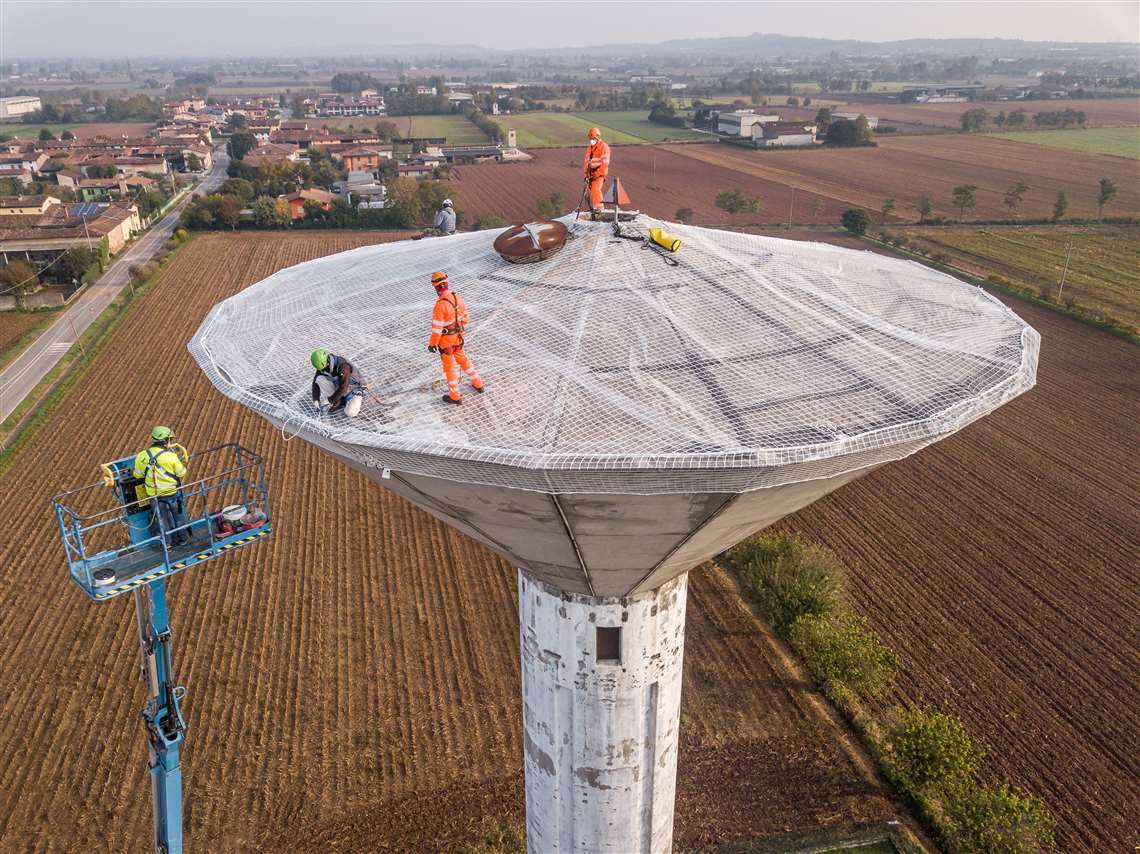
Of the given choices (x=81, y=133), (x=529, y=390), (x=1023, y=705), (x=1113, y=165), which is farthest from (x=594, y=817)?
(x=81, y=133)

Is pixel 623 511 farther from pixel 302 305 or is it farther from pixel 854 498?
pixel 854 498

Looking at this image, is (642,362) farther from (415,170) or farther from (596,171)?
(415,170)

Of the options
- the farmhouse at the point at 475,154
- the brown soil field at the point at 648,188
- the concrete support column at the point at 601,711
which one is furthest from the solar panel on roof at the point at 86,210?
the concrete support column at the point at 601,711

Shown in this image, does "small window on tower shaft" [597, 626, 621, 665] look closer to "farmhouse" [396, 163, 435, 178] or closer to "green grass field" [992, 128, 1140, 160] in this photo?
"farmhouse" [396, 163, 435, 178]

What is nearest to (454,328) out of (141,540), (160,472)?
(160,472)

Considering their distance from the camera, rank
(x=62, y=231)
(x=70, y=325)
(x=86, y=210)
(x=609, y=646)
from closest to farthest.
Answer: (x=609, y=646) → (x=70, y=325) → (x=62, y=231) → (x=86, y=210)

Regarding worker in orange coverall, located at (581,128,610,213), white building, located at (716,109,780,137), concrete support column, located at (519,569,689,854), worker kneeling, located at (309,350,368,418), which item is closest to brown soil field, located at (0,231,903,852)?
worker kneeling, located at (309,350,368,418)

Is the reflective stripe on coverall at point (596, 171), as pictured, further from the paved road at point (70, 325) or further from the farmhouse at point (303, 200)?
the farmhouse at point (303, 200)
